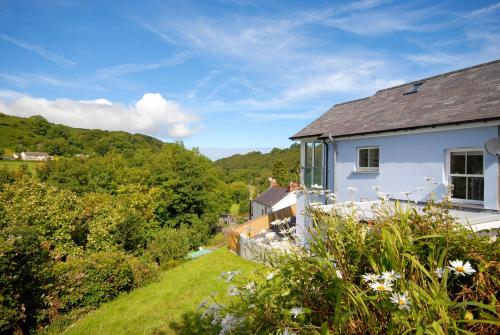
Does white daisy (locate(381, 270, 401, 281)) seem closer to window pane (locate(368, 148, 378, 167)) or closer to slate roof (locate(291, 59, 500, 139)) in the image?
slate roof (locate(291, 59, 500, 139))

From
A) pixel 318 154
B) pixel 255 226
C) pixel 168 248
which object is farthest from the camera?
pixel 168 248

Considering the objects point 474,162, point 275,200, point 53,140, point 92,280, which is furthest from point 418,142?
point 53,140

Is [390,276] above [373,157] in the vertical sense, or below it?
below

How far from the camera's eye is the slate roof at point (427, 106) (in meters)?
9.12

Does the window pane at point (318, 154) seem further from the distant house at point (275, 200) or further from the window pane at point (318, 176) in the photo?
the distant house at point (275, 200)

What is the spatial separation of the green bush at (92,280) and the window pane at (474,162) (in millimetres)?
15215

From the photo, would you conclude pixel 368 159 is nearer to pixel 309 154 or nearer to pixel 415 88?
pixel 309 154

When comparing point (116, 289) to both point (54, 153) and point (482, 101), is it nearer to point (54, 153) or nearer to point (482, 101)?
point (482, 101)

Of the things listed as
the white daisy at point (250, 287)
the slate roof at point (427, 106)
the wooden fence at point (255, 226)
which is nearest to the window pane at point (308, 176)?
the slate roof at point (427, 106)

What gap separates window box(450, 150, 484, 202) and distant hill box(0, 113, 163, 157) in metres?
76.3

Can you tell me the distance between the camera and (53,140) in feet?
278

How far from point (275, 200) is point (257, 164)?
79288 millimetres

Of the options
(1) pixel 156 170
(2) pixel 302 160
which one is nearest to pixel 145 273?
(2) pixel 302 160

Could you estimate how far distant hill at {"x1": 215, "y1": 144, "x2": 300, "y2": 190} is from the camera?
3264 inches
